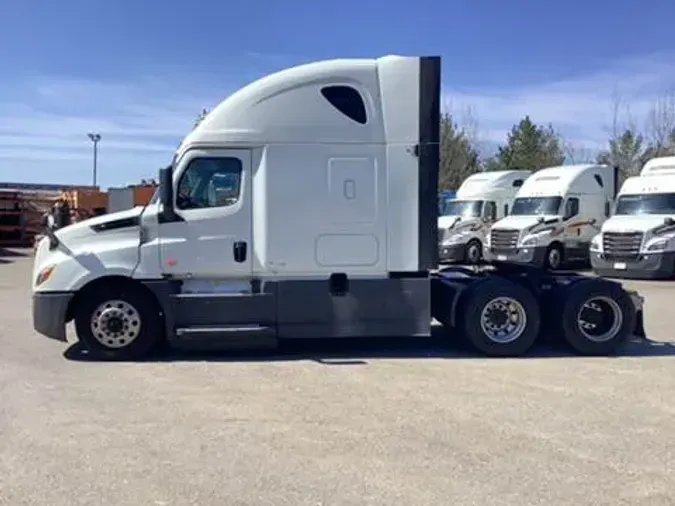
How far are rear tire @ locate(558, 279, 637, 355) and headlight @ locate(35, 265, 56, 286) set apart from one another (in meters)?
6.15

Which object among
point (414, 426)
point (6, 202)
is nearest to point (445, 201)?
point (6, 202)

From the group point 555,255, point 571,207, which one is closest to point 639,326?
point 555,255

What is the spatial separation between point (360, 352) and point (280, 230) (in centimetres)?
188

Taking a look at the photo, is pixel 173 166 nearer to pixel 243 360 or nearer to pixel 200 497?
pixel 243 360

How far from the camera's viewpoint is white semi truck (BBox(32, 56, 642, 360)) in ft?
30.7

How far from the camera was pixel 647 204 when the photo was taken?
2236cm

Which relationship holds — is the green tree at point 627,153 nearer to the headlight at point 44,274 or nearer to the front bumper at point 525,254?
the front bumper at point 525,254

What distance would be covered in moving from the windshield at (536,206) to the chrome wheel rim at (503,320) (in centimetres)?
1609

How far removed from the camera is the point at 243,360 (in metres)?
9.43

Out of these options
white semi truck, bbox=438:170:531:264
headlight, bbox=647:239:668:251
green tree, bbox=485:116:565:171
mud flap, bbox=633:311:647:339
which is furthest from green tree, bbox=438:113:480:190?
mud flap, bbox=633:311:647:339

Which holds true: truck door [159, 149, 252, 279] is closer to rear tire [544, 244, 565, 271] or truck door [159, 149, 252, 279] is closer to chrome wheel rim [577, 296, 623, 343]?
chrome wheel rim [577, 296, 623, 343]

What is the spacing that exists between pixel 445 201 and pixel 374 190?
72.5 ft

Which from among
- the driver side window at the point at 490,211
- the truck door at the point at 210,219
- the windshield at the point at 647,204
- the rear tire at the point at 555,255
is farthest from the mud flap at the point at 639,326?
the driver side window at the point at 490,211

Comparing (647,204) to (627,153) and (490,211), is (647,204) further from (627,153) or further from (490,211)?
(627,153)
